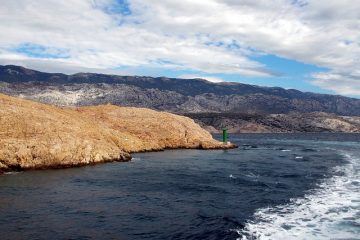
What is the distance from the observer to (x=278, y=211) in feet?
91.0

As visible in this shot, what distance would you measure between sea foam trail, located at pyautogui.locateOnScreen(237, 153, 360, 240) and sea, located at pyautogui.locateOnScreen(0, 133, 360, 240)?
5 centimetres

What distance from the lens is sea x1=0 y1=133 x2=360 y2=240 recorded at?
22.9 meters

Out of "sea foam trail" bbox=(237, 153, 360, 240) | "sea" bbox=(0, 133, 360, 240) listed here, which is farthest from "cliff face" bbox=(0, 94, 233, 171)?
"sea foam trail" bbox=(237, 153, 360, 240)

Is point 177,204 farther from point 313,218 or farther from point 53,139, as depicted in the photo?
point 53,139

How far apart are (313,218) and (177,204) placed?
954 cm

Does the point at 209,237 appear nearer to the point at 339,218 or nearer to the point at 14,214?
the point at 339,218

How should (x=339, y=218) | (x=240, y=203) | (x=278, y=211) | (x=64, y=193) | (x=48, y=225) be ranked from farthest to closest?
(x=64, y=193) → (x=240, y=203) → (x=278, y=211) → (x=339, y=218) → (x=48, y=225)

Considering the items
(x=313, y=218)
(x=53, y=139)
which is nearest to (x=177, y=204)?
(x=313, y=218)

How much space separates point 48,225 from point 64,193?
Answer: 950cm

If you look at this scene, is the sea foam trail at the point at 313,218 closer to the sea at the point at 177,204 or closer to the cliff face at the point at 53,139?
the sea at the point at 177,204

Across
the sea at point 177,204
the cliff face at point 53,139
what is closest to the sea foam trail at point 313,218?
the sea at point 177,204

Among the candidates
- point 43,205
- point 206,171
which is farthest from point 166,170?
point 43,205

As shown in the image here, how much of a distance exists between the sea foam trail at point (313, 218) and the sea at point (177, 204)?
0.17 feet

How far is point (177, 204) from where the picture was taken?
1176 inches
